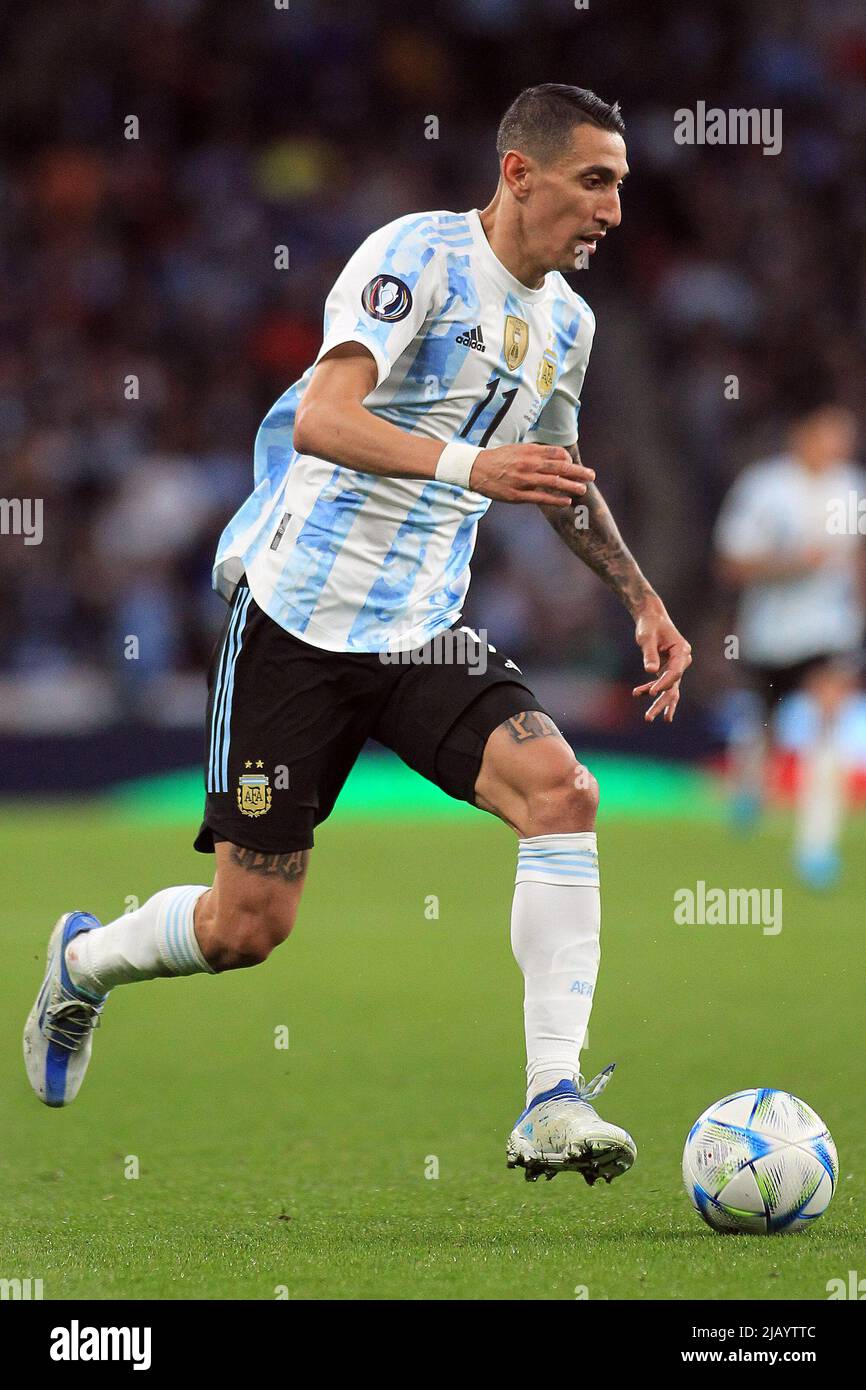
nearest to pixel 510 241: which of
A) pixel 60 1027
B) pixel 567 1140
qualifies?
pixel 567 1140

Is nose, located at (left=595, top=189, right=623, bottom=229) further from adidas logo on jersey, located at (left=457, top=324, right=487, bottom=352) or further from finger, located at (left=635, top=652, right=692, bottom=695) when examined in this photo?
finger, located at (left=635, top=652, right=692, bottom=695)

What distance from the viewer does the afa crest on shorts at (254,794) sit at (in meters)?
4.56

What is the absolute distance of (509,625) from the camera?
587 inches

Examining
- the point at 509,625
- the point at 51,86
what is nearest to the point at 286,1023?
the point at 509,625

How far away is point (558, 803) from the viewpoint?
430 centimetres

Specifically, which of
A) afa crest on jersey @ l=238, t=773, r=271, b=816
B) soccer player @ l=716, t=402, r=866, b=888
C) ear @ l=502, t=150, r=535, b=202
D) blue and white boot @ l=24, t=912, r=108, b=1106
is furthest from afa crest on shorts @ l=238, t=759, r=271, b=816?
soccer player @ l=716, t=402, r=866, b=888

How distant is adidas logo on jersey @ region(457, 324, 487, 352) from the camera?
448 centimetres

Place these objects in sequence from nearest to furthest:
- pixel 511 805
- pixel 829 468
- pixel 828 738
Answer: pixel 511 805 → pixel 828 738 → pixel 829 468

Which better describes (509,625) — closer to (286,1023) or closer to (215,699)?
(286,1023)

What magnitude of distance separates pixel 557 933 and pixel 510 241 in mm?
1478

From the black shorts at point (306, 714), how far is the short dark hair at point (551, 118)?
104 cm

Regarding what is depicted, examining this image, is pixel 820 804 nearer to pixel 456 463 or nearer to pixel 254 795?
pixel 254 795

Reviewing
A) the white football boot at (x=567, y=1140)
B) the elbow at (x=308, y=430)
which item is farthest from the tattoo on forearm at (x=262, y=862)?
the elbow at (x=308, y=430)

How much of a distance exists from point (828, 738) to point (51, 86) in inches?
427
